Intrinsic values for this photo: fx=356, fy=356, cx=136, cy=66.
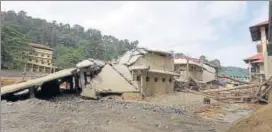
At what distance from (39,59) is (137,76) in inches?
1259

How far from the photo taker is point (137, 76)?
22.3m

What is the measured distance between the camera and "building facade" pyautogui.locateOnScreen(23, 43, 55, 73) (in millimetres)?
48728

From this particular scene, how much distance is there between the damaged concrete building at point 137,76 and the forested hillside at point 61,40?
67.1 ft

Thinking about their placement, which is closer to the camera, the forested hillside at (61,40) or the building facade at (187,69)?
the building facade at (187,69)

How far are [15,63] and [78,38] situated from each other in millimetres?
43134

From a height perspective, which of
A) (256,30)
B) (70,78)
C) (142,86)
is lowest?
(142,86)

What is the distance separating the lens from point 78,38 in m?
83.8

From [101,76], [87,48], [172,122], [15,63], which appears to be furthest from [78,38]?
[172,122]

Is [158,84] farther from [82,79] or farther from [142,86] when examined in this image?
[82,79]

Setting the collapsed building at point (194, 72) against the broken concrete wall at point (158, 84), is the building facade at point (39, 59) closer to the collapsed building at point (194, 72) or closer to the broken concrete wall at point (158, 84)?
the collapsed building at point (194, 72)

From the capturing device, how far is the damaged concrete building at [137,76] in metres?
21.3

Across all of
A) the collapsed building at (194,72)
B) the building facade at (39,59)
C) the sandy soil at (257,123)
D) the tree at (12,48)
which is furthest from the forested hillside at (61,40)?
the sandy soil at (257,123)

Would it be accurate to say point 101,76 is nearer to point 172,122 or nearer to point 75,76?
point 75,76

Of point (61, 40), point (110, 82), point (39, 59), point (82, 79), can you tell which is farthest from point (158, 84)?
point (61, 40)
